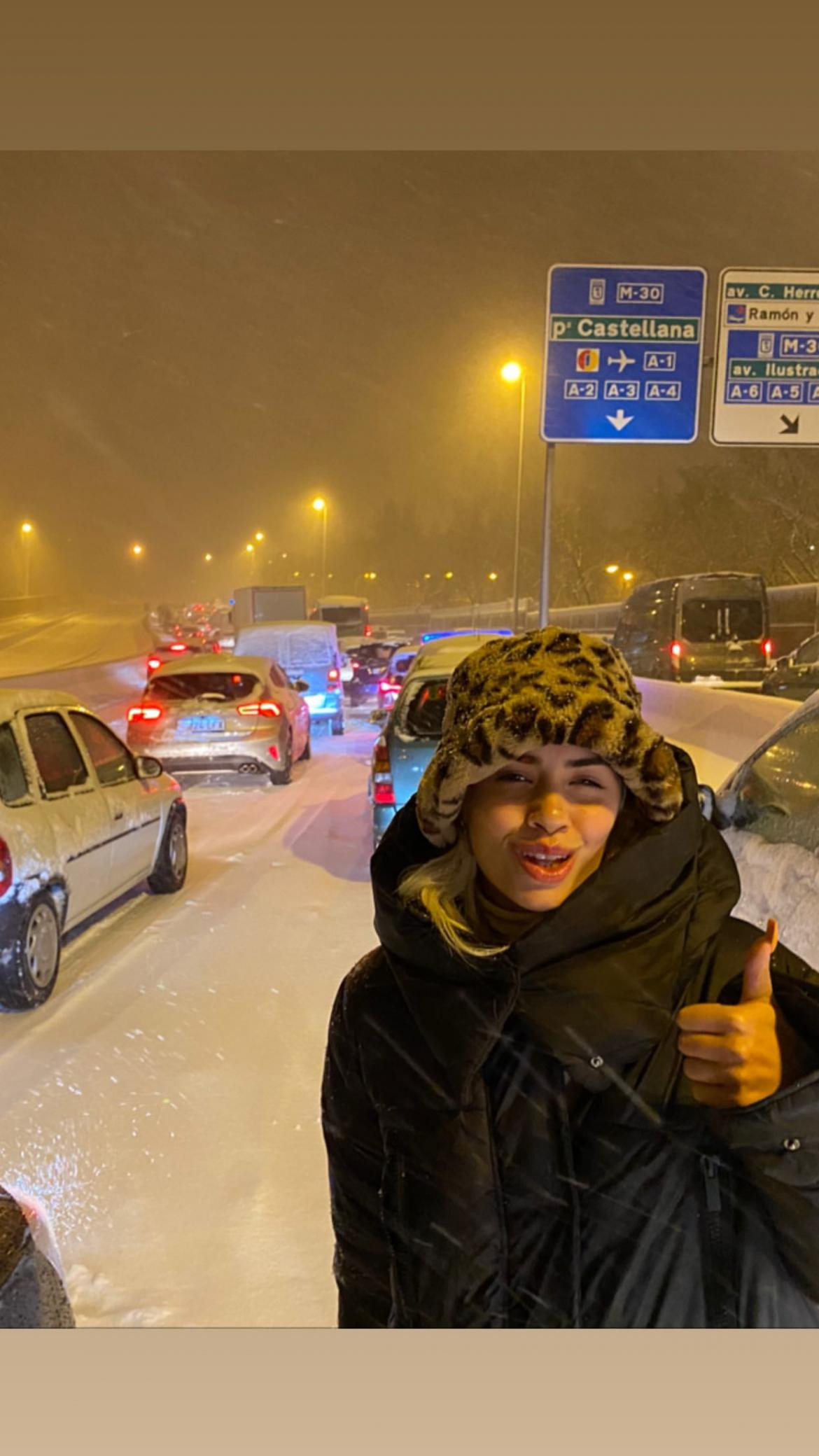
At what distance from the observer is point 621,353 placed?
480cm

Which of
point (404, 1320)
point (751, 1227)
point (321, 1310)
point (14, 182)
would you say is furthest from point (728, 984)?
point (14, 182)

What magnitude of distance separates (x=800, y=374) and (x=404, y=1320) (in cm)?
498

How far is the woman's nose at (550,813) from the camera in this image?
156cm

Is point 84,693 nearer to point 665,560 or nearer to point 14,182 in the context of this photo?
point 665,560

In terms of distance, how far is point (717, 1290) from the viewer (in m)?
1.53

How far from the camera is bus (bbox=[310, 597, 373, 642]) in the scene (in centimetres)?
2603

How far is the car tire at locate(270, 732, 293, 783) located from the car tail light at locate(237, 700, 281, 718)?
36cm

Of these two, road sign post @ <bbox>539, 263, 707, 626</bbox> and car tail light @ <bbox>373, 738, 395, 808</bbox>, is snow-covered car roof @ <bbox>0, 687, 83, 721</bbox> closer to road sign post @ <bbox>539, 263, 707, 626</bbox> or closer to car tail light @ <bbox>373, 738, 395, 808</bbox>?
car tail light @ <bbox>373, 738, 395, 808</bbox>

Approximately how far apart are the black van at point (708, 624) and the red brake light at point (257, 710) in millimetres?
5829

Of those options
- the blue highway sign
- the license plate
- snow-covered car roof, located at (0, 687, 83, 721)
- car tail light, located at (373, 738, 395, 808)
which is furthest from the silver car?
the blue highway sign

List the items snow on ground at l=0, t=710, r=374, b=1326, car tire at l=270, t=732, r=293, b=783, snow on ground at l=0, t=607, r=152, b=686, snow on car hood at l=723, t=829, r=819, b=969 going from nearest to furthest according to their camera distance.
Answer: snow on ground at l=0, t=710, r=374, b=1326, snow on car hood at l=723, t=829, r=819, b=969, car tire at l=270, t=732, r=293, b=783, snow on ground at l=0, t=607, r=152, b=686

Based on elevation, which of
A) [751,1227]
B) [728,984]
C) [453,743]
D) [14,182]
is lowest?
[751,1227]

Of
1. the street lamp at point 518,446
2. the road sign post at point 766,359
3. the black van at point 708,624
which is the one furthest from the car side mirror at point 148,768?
the black van at point 708,624

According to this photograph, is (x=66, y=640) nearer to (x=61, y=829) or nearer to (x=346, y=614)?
(x=346, y=614)
